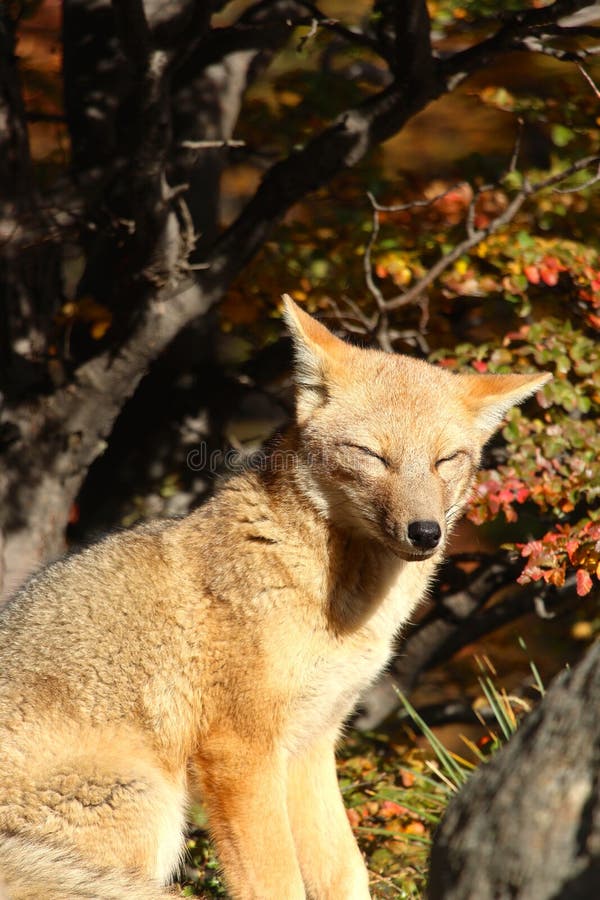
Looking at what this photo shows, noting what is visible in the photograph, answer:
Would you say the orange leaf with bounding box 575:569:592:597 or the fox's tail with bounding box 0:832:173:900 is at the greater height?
the fox's tail with bounding box 0:832:173:900

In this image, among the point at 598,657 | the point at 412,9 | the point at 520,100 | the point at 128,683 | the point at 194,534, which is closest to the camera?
the point at 598,657

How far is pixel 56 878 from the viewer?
3775 mm

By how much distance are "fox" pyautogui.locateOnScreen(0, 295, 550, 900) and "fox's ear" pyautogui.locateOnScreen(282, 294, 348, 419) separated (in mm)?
11

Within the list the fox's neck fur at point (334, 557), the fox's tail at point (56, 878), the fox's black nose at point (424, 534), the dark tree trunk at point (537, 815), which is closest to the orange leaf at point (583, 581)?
the fox's neck fur at point (334, 557)

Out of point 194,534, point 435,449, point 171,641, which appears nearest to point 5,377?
point 194,534

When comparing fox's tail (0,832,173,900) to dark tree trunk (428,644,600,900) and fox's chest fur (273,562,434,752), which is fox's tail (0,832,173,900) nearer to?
fox's chest fur (273,562,434,752)

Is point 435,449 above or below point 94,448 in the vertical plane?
above

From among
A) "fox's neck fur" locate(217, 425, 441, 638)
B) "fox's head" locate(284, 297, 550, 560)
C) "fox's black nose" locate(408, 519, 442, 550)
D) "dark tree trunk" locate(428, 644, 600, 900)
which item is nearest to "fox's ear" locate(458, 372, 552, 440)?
"fox's head" locate(284, 297, 550, 560)

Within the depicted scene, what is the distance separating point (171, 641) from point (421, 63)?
3696 mm

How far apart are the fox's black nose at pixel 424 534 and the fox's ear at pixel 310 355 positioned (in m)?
0.99

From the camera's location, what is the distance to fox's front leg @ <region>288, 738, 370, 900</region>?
507 centimetres

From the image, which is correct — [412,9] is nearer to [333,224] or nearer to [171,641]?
[333,224]

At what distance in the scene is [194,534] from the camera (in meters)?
5.09

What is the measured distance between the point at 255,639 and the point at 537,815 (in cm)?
200
